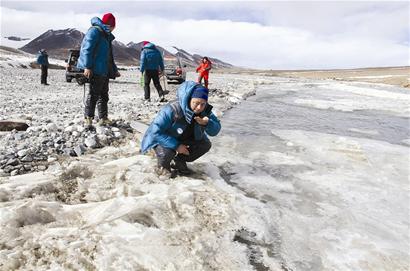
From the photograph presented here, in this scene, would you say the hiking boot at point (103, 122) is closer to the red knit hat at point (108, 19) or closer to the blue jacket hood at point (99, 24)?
the blue jacket hood at point (99, 24)

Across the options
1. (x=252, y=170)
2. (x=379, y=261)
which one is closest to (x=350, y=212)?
(x=379, y=261)

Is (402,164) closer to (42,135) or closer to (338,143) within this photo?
(338,143)

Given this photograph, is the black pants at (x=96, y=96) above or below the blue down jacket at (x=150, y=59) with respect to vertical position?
below

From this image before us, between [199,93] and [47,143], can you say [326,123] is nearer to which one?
[199,93]

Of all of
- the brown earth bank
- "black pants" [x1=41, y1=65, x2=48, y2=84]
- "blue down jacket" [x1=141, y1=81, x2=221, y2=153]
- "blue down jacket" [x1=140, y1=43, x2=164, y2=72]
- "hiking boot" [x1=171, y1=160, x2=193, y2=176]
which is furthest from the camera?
the brown earth bank

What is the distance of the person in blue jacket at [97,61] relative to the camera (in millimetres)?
5973

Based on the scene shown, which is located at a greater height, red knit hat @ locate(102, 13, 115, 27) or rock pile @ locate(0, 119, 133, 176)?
red knit hat @ locate(102, 13, 115, 27)

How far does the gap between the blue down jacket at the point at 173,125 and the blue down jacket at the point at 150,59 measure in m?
6.95

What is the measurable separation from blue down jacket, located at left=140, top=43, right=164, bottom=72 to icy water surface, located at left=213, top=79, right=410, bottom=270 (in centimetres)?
343

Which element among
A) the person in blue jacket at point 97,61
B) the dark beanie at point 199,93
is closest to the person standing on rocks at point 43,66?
the person in blue jacket at point 97,61

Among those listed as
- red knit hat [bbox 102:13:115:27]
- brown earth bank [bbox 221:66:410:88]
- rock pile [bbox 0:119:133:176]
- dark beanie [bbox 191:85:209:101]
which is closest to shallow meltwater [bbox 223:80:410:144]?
rock pile [bbox 0:119:133:176]

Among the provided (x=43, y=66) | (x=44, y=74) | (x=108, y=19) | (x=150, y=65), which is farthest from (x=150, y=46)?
(x=43, y=66)

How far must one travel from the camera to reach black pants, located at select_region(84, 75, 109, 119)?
622 centimetres

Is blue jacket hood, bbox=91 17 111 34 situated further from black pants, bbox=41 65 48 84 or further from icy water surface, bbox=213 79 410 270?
black pants, bbox=41 65 48 84
